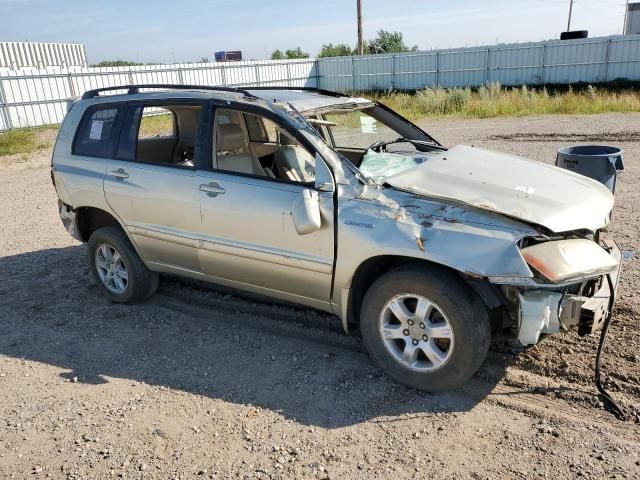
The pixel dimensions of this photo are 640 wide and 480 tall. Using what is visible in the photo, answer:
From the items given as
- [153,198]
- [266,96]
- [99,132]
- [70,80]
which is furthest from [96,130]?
[70,80]

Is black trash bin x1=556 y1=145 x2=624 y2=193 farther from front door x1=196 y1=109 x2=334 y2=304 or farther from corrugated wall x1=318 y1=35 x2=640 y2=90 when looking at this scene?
corrugated wall x1=318 y1=35 x2=640 y2=90

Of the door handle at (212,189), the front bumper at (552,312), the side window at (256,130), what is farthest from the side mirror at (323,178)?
the front bumper at (552,312)

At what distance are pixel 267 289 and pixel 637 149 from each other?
10525 millimetres

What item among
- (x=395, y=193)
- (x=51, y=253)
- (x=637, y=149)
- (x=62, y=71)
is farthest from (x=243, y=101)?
(x=62, y=71)

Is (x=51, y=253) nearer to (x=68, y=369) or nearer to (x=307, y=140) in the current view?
(x=68, y=369)

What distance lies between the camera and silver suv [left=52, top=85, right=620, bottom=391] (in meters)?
3.23

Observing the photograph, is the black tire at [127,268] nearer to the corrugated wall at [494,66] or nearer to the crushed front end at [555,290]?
the crushed front end at [555,290]

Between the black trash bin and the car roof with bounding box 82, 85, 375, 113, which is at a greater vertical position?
the car roof with bounding box 82, 85, 375, 113

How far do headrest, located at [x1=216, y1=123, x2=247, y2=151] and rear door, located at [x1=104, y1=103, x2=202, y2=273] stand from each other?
8.1 inches

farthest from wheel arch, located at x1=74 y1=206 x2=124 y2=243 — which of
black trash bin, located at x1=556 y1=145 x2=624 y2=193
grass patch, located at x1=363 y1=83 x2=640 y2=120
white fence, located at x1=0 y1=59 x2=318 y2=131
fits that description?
white fence, located at x1=0 y1=59 x2=318 y2=131

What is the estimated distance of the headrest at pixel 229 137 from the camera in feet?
14.2

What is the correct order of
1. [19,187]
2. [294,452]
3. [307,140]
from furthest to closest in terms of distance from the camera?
[19,187]
[307,140]
[294,452]

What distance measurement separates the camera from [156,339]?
4.48 m

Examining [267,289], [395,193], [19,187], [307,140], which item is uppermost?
[307,140]
